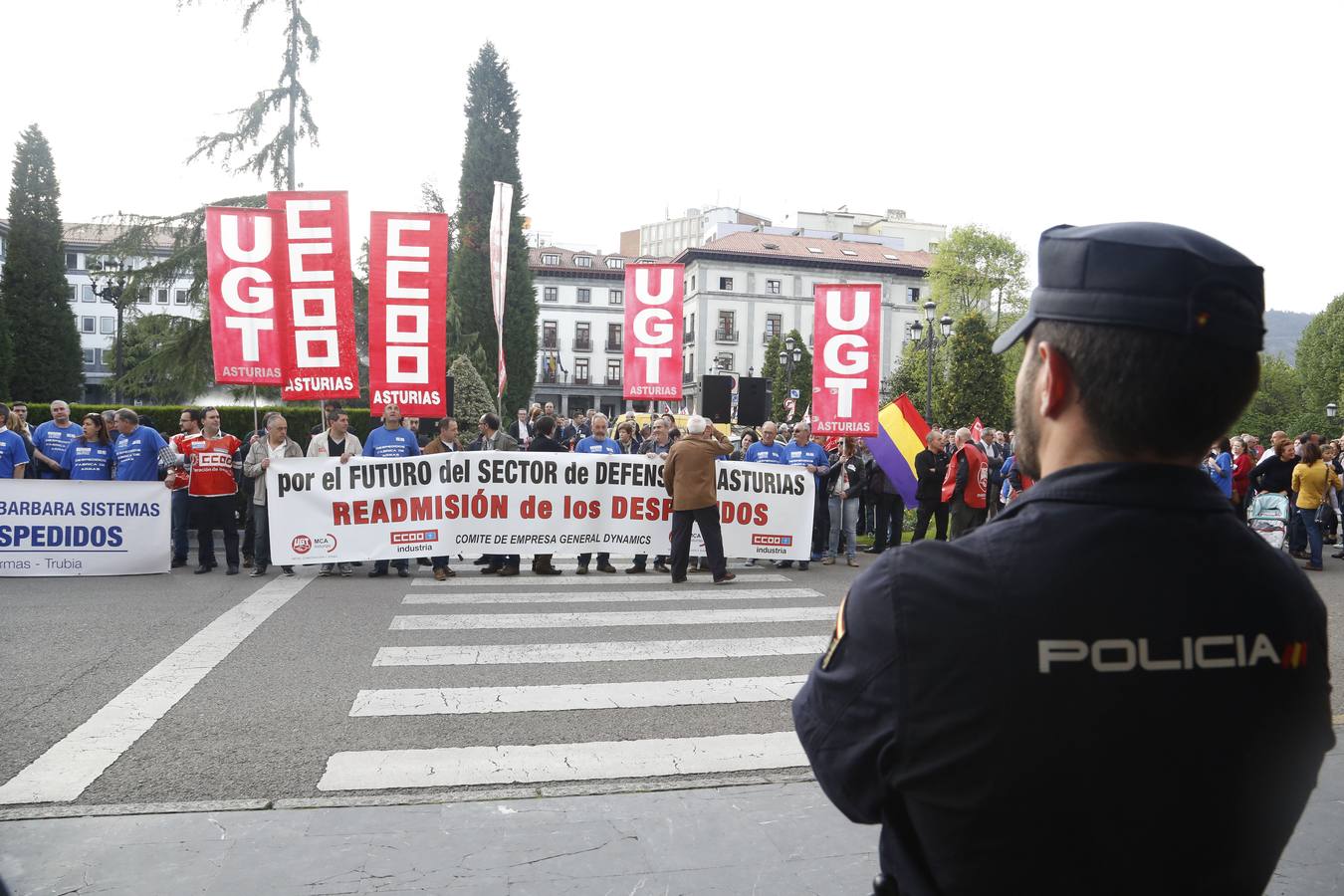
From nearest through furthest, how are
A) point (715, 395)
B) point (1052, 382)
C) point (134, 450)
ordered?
point (1052, 382), point (134, 450), point (715, 395)

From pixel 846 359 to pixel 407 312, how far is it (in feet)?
20.6

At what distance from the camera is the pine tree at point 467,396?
89.4ft

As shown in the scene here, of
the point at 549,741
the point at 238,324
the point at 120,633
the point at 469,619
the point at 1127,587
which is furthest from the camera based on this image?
the point at 238,324

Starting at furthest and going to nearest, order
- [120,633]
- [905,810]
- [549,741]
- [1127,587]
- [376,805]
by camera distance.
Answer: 1. [120,633]
2. [549,741]
3. [376,805]
4. [905,810]
5. [1127,587]

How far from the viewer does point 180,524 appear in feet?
40.1

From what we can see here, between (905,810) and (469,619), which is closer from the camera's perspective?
(905,810)

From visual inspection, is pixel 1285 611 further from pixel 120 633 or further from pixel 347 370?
pixel 347 370

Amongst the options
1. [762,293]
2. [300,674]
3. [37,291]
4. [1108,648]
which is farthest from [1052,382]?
[762,293]

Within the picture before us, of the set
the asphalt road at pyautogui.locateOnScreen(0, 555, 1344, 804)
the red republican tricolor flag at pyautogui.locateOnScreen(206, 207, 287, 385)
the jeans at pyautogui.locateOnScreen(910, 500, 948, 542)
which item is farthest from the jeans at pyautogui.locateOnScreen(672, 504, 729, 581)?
the red republican tricolor flag at pyautogui.locateOnScreen(206, 207, 287, 385)

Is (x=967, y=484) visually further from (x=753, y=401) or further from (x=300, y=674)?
(x=300, y=674)

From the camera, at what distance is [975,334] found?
49.8 meters

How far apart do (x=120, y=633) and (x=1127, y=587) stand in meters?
8.67

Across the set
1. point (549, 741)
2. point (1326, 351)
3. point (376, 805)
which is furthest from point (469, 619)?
point (1326, 351)

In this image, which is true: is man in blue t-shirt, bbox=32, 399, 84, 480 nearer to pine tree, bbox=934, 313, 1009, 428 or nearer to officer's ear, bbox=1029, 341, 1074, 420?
officer's ear, bbox=1029, 341, 1074, 420
